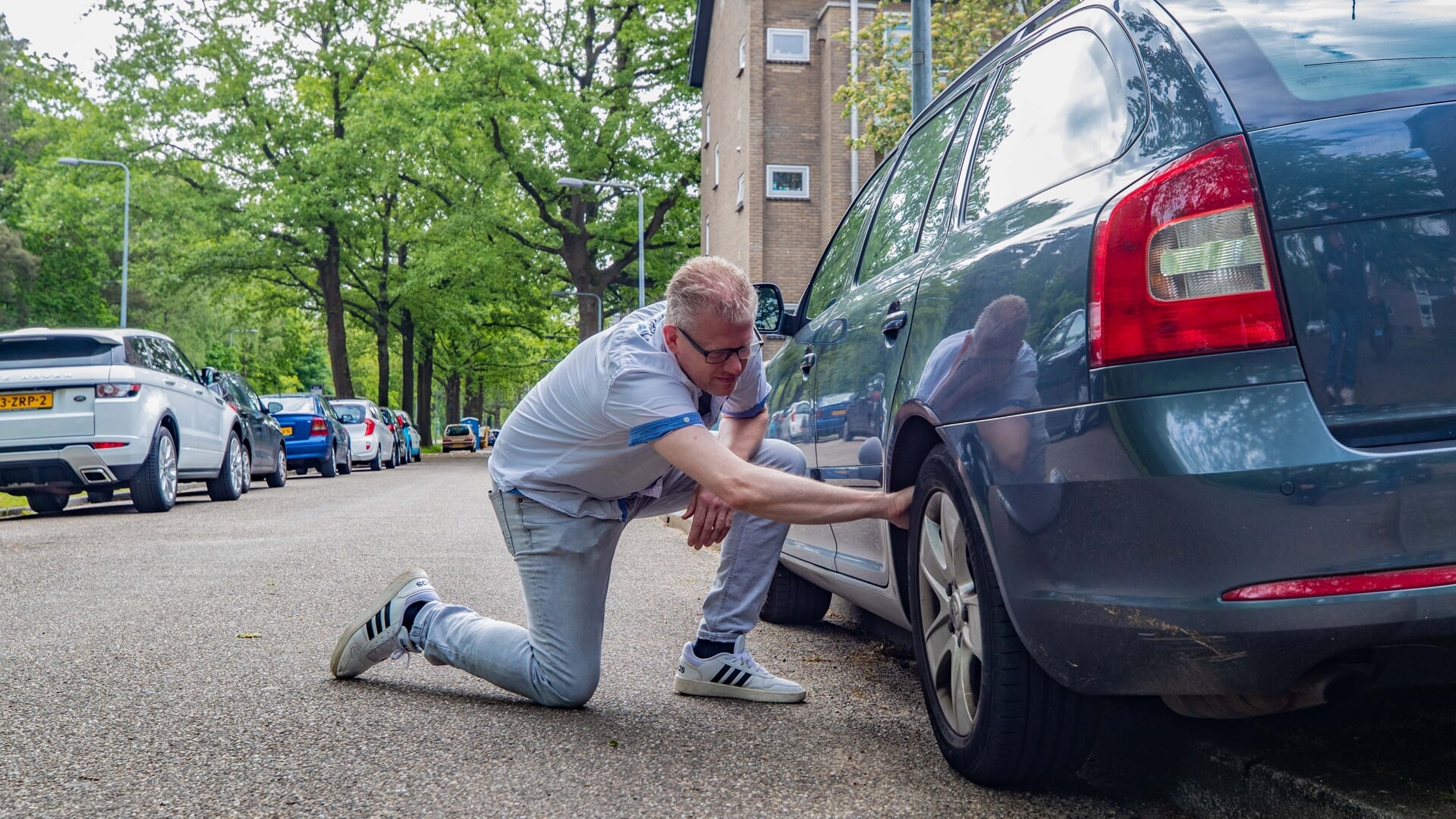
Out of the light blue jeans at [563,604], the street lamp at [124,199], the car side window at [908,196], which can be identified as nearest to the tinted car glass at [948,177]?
the car side window at [908,196]

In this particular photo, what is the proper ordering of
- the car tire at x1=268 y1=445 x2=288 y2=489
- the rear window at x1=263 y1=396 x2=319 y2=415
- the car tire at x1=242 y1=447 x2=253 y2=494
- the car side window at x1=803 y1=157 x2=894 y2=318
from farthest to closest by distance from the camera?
1. the rear window at x1=263 y1=396 x2=319 y2=415
2. the car tire at x1=268 y1=445 x2=288 y2=489
3. the car tire at x1=242 y1=447 x2=253 y2=494
4. the car side window at x1=803 y1=157 x2=894 y2=318

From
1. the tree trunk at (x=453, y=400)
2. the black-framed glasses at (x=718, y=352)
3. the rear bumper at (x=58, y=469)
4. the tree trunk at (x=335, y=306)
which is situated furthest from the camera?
the tree trunk at (x=453, y=400)

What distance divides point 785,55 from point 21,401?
72.5 feet

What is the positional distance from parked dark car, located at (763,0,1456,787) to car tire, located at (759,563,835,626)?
2.62 metres

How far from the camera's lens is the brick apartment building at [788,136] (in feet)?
97.9

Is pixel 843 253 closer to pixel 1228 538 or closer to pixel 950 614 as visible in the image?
pixel 950 614

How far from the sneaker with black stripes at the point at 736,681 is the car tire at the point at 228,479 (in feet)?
37.5

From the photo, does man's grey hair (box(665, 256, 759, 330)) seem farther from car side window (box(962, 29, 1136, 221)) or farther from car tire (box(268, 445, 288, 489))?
car tire (box(268, 445, 288, 489))

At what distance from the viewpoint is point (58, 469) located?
11555mm

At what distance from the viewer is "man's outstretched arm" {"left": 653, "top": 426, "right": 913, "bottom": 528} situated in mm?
3180

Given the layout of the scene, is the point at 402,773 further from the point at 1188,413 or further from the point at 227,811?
the point at 1188,413

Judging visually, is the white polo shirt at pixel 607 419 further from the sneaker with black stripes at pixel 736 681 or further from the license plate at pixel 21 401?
the license plate at pixel 21 401

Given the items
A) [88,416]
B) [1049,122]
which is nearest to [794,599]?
[1049,122]

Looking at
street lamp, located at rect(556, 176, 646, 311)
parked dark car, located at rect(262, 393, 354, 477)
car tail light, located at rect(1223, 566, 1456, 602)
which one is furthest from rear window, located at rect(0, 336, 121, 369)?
street lamp, located at rect(556, 176, 646, 311)
